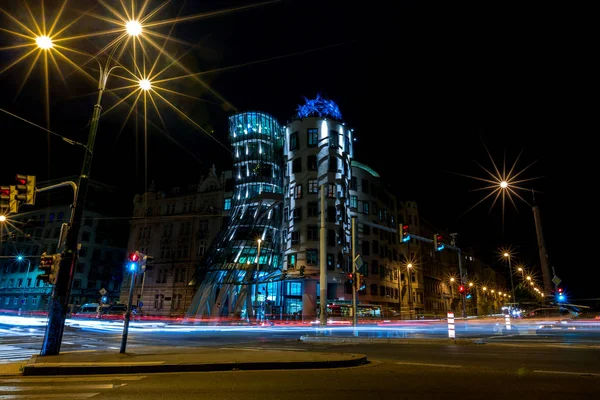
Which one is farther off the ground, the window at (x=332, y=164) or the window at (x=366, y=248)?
the window at (x=332, y=164)

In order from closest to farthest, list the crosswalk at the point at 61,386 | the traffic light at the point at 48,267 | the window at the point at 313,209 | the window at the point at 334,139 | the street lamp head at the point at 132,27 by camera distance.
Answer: the crosswalk at the point at 61,386
the traffic light at the point at 48,267
the street lamp head at the point at 132,27
the window at the point at 313,209
the window at the point at 334,139

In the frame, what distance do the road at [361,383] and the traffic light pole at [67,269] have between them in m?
2.58

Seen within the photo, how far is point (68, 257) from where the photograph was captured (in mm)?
11344

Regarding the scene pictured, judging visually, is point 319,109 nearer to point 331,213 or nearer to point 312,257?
point 331,213

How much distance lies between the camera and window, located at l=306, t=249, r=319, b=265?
4556 centimetres

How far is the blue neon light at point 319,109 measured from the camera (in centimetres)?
5100

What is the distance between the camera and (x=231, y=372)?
29.0 feet

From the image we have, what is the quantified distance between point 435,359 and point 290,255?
3683 centimetres

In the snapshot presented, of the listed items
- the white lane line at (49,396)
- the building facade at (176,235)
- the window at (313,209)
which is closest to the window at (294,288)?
the window at (313,209)

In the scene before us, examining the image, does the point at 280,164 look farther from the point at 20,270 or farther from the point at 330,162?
the point at 20,270

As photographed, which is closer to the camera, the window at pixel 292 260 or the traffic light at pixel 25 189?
the traffic light at pixel 25 189

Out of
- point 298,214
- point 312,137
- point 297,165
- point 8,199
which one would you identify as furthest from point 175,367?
point 312,137

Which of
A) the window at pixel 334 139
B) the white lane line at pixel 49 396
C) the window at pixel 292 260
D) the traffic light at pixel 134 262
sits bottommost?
the white lane line at pixel 49 396

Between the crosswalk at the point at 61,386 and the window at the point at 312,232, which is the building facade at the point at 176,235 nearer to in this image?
the window at the point at 312,232
